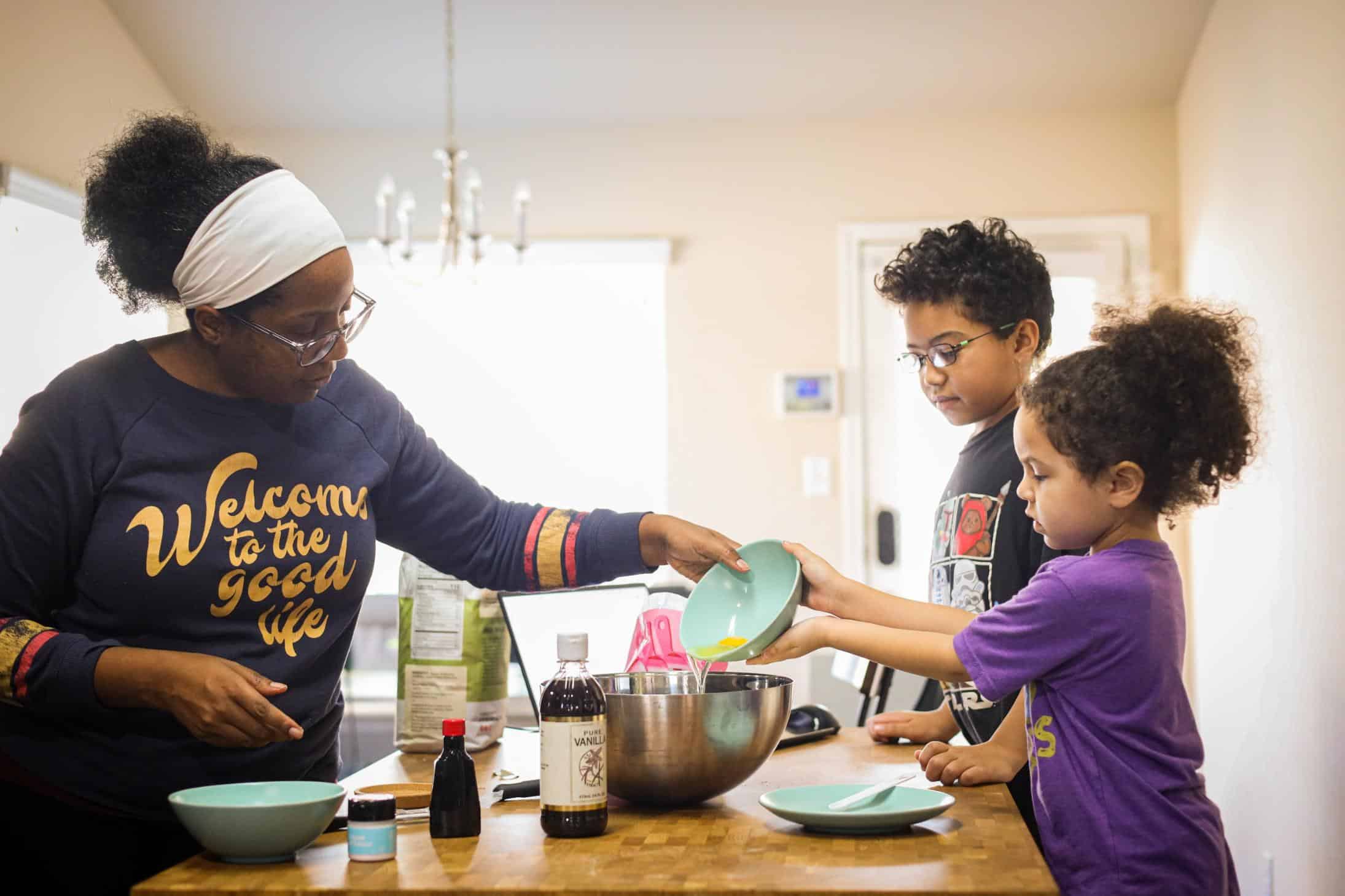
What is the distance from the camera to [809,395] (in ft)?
14.6

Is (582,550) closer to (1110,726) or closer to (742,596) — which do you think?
(742,596)

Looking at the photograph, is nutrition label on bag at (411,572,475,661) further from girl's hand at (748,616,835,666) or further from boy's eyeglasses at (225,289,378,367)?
girl's hand at (748,616,835,666)

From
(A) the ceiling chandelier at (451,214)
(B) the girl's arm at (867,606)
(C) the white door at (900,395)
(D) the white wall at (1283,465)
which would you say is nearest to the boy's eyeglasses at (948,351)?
(B) the girl's arm at (867,606)

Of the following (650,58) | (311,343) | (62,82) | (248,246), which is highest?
(650,58)

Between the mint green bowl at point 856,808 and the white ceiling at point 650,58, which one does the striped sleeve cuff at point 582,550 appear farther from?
the white ceiling at point 650,58

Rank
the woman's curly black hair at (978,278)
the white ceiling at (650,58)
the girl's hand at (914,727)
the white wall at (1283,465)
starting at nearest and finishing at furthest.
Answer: the girl's hand at (914,727), the woman's curly black hair at (978,278), the white wall at (1283,465), the white ceiling at (650,58)

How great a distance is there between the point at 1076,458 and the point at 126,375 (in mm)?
1076

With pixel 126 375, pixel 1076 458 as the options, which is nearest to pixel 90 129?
pixel 126 375

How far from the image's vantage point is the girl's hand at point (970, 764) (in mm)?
1433

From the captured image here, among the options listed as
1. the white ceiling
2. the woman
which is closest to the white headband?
the woman

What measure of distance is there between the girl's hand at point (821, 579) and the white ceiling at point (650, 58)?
9.12ft

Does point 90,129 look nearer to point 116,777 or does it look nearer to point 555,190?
point 555,190

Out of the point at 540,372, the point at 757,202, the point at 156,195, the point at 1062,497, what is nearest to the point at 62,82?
the point at 540,372

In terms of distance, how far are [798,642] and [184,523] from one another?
26.9 inches
